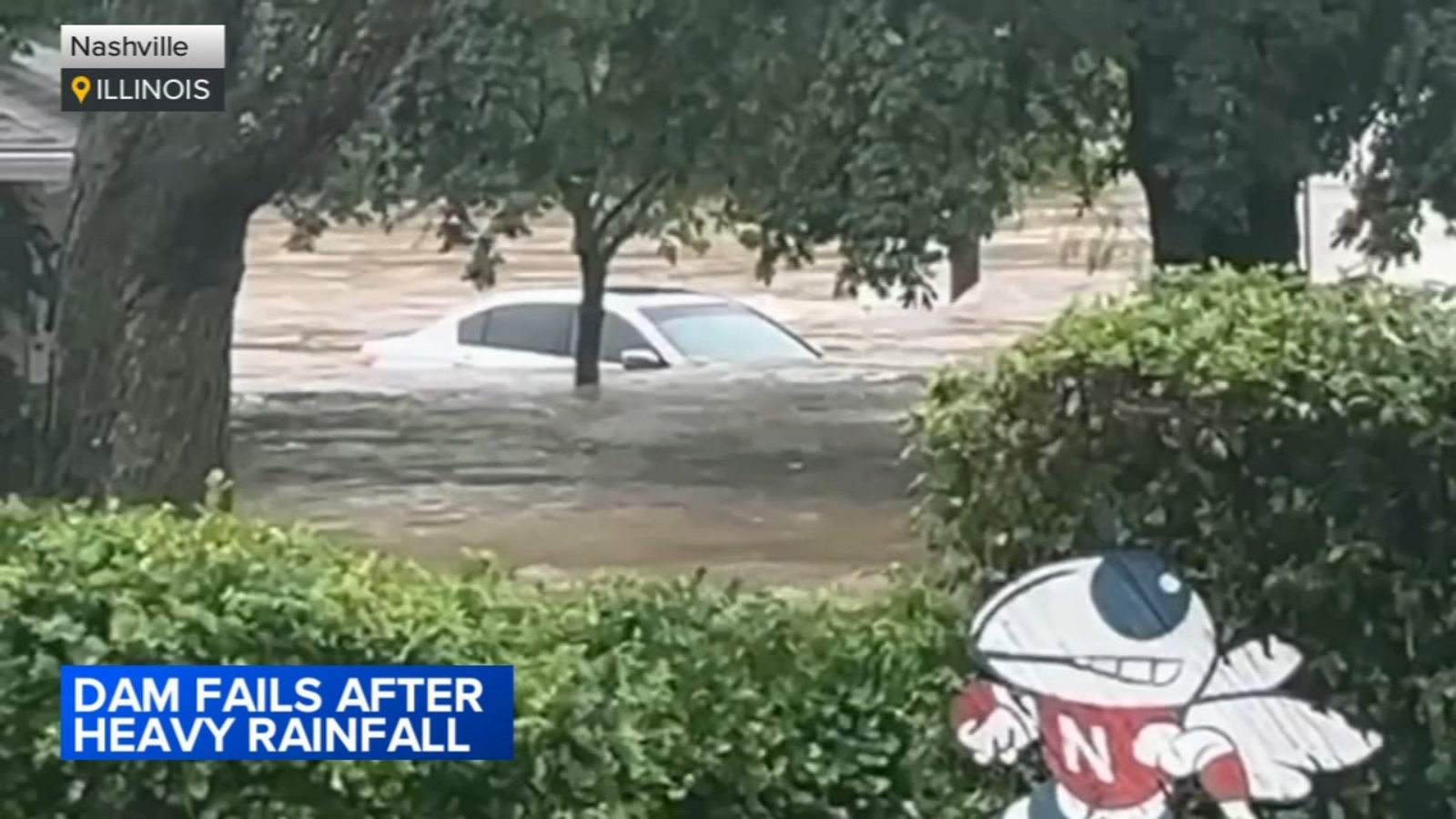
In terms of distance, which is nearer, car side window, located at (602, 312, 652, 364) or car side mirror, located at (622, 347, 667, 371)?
car side mirror, located at (622, 347, 667, 371)

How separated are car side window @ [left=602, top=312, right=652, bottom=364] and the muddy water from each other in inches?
29.2

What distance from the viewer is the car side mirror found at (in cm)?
2527

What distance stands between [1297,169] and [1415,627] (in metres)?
9.07

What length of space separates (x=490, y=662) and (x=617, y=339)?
21.1 m

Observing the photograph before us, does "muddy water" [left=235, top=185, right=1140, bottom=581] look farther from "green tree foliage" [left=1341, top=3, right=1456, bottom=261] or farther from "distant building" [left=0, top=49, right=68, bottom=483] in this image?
"green tree foliage" [left=1341, top=3, right=1456, bottom=261]

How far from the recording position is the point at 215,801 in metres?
4.43

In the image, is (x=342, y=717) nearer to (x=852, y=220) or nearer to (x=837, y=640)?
(x=837, y=640)

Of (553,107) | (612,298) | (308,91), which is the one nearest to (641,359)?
(612,298)

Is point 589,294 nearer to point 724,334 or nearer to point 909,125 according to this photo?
point 724,334

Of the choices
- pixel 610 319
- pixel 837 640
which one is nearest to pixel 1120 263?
pixel 610 319

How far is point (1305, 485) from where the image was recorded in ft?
13.5

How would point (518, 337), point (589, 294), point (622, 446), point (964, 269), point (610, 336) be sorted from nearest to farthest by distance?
1. point (622, 446)
2. point (589, 294)
3. point (610, 336)
4. point (518, 337)
5. point (964, 269)

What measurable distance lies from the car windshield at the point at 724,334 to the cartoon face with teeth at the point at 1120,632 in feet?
71.0

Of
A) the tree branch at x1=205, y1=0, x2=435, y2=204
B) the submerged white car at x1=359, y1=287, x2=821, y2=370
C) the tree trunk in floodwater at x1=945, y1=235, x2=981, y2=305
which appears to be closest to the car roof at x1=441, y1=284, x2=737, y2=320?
the submerged white car at x1=359, y1=287, x2=821, y2=370
